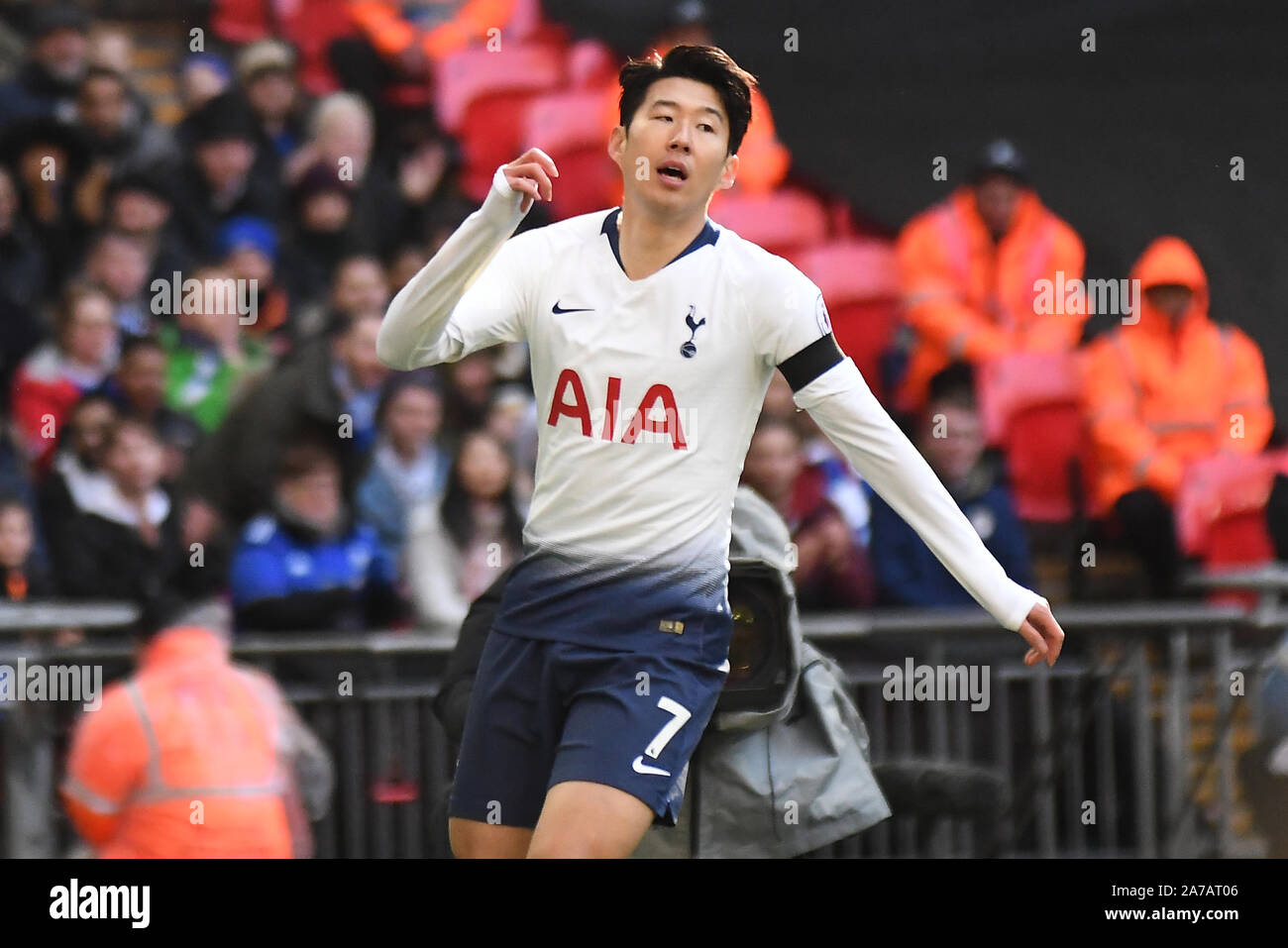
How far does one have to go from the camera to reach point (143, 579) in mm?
7051

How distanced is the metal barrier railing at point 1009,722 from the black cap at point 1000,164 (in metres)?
1.83

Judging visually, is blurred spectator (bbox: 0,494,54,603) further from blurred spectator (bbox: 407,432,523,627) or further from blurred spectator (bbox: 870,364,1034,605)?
blurred spectator (bbox: 870,364,1034,605)

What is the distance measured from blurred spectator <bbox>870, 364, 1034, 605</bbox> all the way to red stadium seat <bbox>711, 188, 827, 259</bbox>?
41.9 inches

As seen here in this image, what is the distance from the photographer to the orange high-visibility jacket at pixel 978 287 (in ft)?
25.3

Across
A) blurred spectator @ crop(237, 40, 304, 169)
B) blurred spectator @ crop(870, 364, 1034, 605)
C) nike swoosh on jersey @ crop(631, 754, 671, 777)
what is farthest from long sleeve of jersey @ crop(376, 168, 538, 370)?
blurred spectator @ crop(237, 40, 304, 169)

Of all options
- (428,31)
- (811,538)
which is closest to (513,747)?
(811,538)

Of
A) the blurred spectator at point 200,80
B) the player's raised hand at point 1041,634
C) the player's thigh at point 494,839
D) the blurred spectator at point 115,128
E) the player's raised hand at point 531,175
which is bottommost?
the player's thigh at point 494,839

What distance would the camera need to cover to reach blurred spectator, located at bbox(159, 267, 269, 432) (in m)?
7.54

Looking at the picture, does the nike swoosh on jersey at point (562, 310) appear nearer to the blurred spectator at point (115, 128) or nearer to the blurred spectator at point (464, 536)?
the blurred spectator at point (464, 536)

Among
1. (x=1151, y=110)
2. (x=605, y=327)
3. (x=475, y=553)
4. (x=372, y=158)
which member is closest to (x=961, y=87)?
(x=1151, y=110)

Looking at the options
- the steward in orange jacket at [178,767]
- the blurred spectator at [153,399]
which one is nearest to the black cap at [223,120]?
the blurred spectator at [153,399]

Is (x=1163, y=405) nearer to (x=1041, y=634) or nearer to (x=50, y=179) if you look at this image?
(x=1041, y=634)
